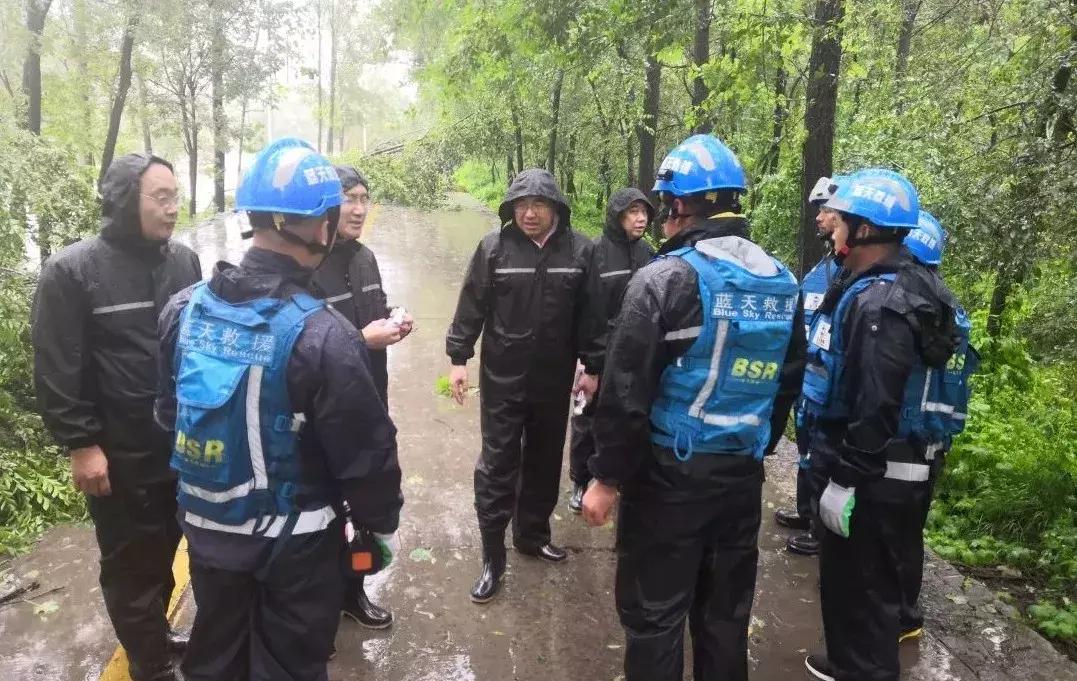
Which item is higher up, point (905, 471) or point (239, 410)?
point (239, 410)

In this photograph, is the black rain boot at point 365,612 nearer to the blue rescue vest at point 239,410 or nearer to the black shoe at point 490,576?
the black shoe at point 490,576

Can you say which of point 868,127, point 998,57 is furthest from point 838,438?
point 998,57

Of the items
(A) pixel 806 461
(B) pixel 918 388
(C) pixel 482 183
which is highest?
(C) pixel 482 183

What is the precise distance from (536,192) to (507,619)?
2171 mm

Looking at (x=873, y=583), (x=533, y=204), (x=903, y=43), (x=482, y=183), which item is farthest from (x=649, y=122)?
(x=482, y=183)

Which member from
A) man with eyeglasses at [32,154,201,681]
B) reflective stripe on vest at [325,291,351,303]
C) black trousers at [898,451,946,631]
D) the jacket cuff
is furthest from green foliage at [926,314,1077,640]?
the jacket cuff

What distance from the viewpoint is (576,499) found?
4688 millimetres

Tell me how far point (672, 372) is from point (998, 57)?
724 centimetres

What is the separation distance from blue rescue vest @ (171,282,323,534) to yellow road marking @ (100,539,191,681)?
1.90 ft

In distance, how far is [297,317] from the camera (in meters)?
1.97

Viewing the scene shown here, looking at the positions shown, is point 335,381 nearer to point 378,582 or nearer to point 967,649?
point 378,582

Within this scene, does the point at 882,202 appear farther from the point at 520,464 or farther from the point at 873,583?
the point at 520,464

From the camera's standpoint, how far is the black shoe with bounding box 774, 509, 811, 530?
14.6ft

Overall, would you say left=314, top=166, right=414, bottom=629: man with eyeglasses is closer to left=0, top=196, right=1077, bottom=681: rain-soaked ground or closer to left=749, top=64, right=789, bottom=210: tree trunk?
left=0, top=196, right=1077, bottom=681: rain-soaked ground
